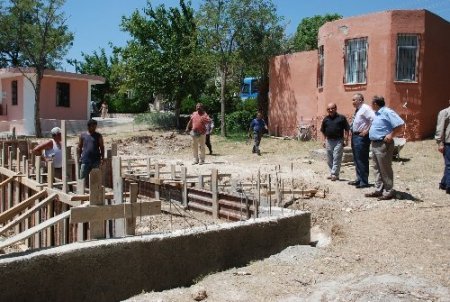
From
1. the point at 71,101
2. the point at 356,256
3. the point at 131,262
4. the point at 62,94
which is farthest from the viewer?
the point at 71,101

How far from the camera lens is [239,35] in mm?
23688

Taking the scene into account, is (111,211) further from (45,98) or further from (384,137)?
(45,98)

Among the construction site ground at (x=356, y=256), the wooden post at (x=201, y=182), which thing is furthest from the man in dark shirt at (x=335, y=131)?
the wooden post at (x=201, y=182)

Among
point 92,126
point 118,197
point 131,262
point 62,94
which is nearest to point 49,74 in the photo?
point 62,94

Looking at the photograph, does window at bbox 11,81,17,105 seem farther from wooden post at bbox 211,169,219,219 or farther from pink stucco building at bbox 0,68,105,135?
wooden post at bbox 211,169,219,219

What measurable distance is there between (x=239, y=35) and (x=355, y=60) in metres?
6.97

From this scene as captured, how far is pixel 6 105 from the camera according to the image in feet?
93.7

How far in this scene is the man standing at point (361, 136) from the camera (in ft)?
29.4

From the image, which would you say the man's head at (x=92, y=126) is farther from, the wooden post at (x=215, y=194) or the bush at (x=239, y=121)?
the bush at (x=239, y=121)

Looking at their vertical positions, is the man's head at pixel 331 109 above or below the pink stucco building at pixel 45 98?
below

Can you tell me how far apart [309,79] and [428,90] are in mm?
4997

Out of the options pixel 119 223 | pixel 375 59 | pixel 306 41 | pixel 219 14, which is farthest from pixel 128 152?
pixel 306 41

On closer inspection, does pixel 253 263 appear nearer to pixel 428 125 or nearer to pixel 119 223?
pixel 119 223

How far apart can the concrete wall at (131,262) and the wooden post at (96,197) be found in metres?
0.22
